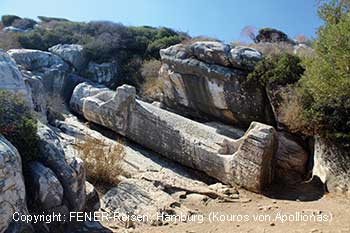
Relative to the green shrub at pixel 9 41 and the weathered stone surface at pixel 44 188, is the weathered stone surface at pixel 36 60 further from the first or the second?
the weathered stone surface at pixel 44 188

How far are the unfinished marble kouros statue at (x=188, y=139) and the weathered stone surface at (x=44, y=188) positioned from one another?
16.3 ft

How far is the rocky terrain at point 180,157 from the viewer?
5.15 meters

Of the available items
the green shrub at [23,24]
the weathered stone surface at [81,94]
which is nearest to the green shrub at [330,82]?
the weathered stone surface at [81,94]

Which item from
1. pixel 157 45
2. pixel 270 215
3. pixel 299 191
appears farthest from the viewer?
pixel 157 45

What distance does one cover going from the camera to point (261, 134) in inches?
333

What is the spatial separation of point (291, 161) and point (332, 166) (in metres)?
1.68

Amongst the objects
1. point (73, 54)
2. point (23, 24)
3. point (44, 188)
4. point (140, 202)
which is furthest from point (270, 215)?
point (23, 24)

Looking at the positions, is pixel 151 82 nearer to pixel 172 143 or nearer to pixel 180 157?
pixel 172 143

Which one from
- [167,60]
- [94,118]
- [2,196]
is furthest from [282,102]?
[2,196]

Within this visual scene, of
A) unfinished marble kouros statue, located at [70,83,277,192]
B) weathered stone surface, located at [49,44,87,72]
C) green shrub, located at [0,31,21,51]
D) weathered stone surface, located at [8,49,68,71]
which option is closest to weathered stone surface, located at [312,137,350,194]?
unfinished marble kouros statue, located at [70,83,277,192]

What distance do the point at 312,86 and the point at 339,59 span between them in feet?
4.56

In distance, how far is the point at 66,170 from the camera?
17.0ft

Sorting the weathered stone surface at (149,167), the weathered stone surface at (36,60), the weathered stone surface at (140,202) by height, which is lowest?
the weathered stone surface at (149,167)

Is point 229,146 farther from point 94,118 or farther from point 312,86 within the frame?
point 94,118
